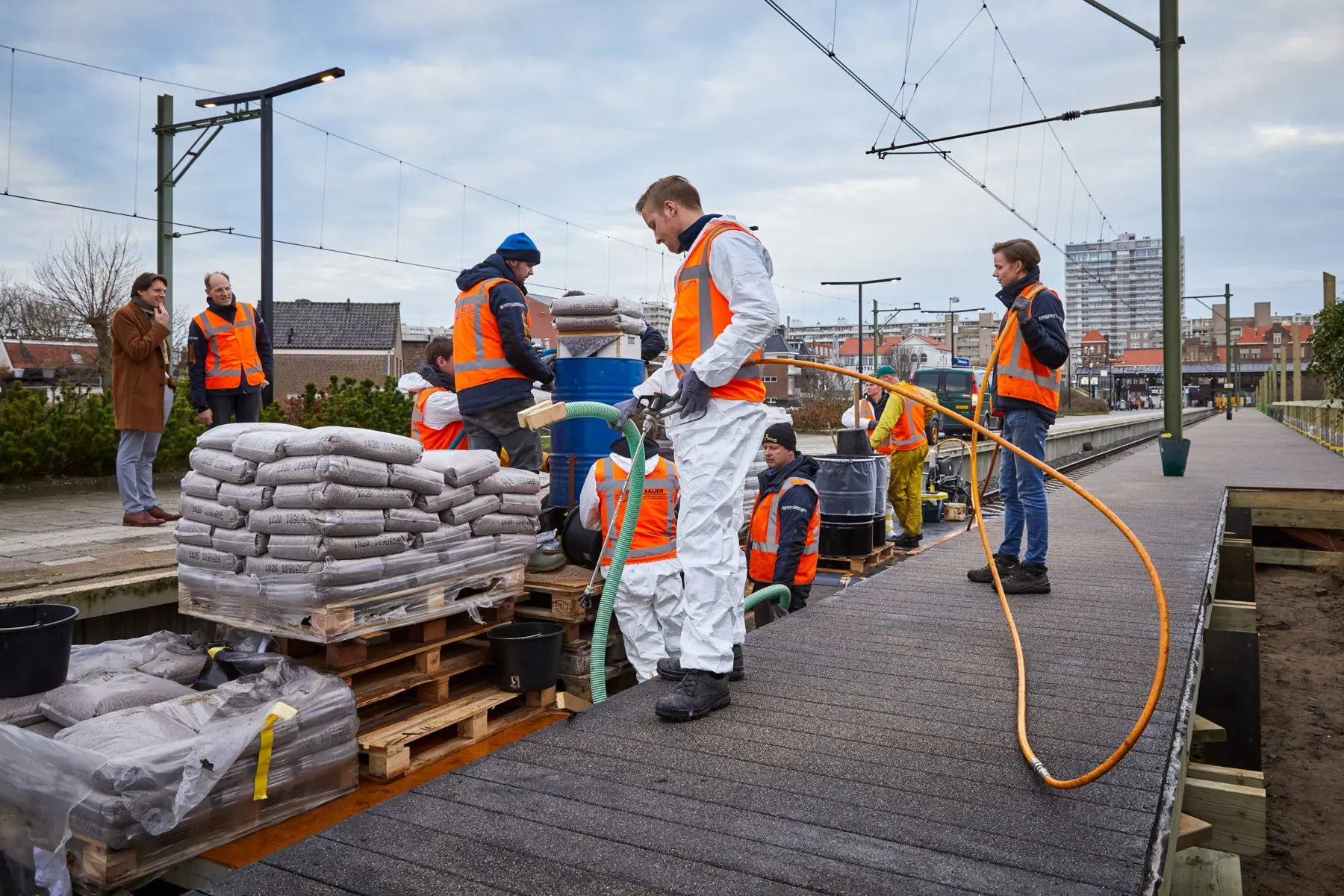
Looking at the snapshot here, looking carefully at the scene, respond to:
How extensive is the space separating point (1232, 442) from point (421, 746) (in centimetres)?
2187

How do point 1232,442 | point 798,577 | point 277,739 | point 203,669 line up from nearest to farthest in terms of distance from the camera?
point 277,739 < point 203,669 < point 798,577 < point 1232,442

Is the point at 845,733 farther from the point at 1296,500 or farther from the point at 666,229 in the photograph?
the point at 1296,500

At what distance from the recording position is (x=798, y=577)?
6.43 metres

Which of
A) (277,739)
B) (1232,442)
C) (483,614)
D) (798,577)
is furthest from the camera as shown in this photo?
(1232,442)

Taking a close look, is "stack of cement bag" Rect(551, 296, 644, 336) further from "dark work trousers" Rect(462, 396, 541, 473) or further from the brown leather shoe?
the brown leather shoe

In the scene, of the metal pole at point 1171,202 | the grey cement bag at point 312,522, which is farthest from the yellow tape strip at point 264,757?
the metal pole at point 1171,202

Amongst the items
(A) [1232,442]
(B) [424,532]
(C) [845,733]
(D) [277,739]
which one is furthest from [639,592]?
(A) [1232,442]

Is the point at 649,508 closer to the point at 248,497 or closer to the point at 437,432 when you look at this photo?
the point at 437,432

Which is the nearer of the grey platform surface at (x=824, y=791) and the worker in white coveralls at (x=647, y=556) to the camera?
the grey platform surface at (x=824, y=791)

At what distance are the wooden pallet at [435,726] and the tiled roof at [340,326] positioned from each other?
181 feet

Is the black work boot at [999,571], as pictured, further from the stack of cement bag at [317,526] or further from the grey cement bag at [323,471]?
the grey cement bag at [323,471]

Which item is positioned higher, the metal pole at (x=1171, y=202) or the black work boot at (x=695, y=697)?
the metal pole at (x=1171, y=202)

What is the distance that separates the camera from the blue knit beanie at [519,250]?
620cm

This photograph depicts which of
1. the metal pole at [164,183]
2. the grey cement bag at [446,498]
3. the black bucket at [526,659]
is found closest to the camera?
the grey cement bag at [446,498]
